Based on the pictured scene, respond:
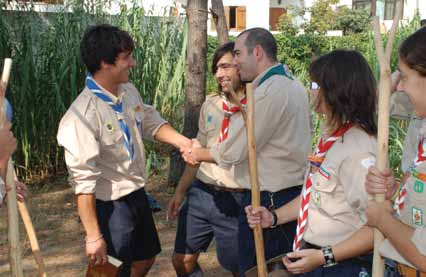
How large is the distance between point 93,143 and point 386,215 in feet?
5.43

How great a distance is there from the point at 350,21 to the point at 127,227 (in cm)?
2901

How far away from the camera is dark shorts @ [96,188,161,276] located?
11.6 ft

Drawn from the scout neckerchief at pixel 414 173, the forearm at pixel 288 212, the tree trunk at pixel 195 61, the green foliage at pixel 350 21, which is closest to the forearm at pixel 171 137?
the forearm at pixel 288 212

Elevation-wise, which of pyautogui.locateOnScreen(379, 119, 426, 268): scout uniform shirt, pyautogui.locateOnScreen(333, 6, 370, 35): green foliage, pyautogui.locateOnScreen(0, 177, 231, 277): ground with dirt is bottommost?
pyautogui.locateOnScreen(0, 177, 231, 277): ground with dirt

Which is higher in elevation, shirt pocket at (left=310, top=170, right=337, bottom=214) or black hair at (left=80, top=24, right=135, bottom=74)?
black hair at (left=80, top=24, right=135, bottom=74)

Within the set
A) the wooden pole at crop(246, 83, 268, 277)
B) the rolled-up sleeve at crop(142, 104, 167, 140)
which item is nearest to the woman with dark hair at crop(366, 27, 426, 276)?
the wooden pole at crop(246, 83, 268, 277)

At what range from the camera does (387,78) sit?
2113mm

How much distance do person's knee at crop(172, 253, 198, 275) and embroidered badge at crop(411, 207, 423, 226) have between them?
2201 millimetres

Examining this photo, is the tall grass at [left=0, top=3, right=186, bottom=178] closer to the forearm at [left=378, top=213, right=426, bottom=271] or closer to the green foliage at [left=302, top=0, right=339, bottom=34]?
the forearm at [left=378, top=213, right=426, bottom=271]

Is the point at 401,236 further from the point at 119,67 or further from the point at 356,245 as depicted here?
the point at 119,67

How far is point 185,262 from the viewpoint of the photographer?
164 inches

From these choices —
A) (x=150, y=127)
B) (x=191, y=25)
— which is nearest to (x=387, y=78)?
(x=150, y=127)

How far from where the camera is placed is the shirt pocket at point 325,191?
2.56 m

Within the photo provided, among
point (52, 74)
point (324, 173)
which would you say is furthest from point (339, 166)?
point (52, 74)
